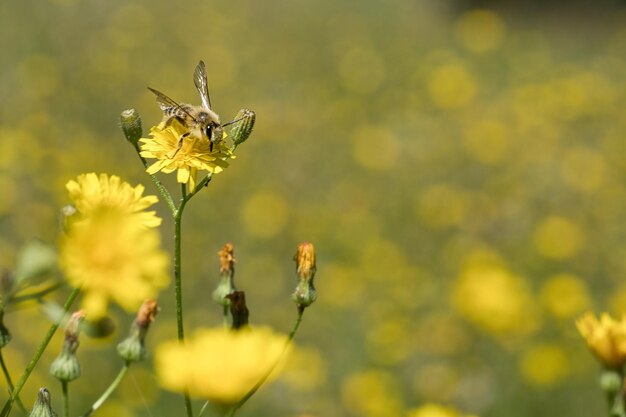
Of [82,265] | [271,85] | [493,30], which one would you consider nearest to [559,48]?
[493,30]

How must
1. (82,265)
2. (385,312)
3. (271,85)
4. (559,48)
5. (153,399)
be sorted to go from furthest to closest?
(559,48), (271,85), (385,312), (153,399), (82,265)

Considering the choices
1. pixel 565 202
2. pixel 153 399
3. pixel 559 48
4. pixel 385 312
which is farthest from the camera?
pixel 559 48

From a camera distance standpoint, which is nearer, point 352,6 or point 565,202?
point 565,202

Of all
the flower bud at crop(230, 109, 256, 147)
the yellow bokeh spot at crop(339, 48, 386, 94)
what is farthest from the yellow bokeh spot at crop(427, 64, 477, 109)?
the flower bud at crop(230, 109, 256, 147)

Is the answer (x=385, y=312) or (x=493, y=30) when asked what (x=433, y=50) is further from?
(x=385, y=312)

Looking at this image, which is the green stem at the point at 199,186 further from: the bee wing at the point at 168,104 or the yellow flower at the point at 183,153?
the bee wing at the point at 168,104

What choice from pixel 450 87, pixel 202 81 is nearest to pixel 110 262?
pixel 202 81
